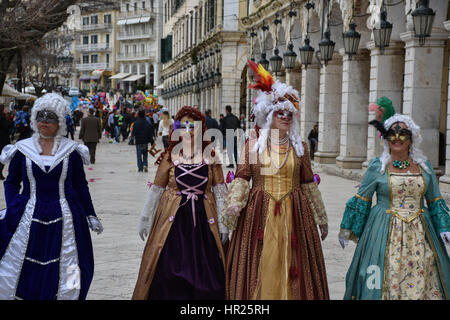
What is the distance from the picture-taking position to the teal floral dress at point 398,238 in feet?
16.5

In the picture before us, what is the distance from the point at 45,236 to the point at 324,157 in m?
14.4

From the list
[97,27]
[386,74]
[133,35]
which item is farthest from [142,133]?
[97,27]

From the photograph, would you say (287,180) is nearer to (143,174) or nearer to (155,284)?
(155,284)

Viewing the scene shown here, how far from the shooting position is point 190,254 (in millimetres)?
5480

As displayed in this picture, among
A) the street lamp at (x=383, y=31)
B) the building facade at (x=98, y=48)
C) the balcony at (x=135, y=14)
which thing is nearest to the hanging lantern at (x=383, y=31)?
the street lamp at (x=383, y=31)

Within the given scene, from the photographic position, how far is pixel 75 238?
5184 millimetres

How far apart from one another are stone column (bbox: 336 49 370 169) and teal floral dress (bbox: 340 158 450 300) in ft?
38.6

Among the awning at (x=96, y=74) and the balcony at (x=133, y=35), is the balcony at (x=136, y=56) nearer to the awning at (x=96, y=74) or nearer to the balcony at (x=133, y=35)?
the balcony at (x=133, y=35)

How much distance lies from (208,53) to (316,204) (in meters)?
34.3

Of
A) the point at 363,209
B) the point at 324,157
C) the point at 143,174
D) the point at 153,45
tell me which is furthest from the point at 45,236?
the point at 153,45

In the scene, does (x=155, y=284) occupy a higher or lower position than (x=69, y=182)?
lower

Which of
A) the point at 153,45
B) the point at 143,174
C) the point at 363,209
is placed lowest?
the point at 143,174

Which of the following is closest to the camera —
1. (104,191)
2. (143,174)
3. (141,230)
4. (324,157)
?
(141,230)
